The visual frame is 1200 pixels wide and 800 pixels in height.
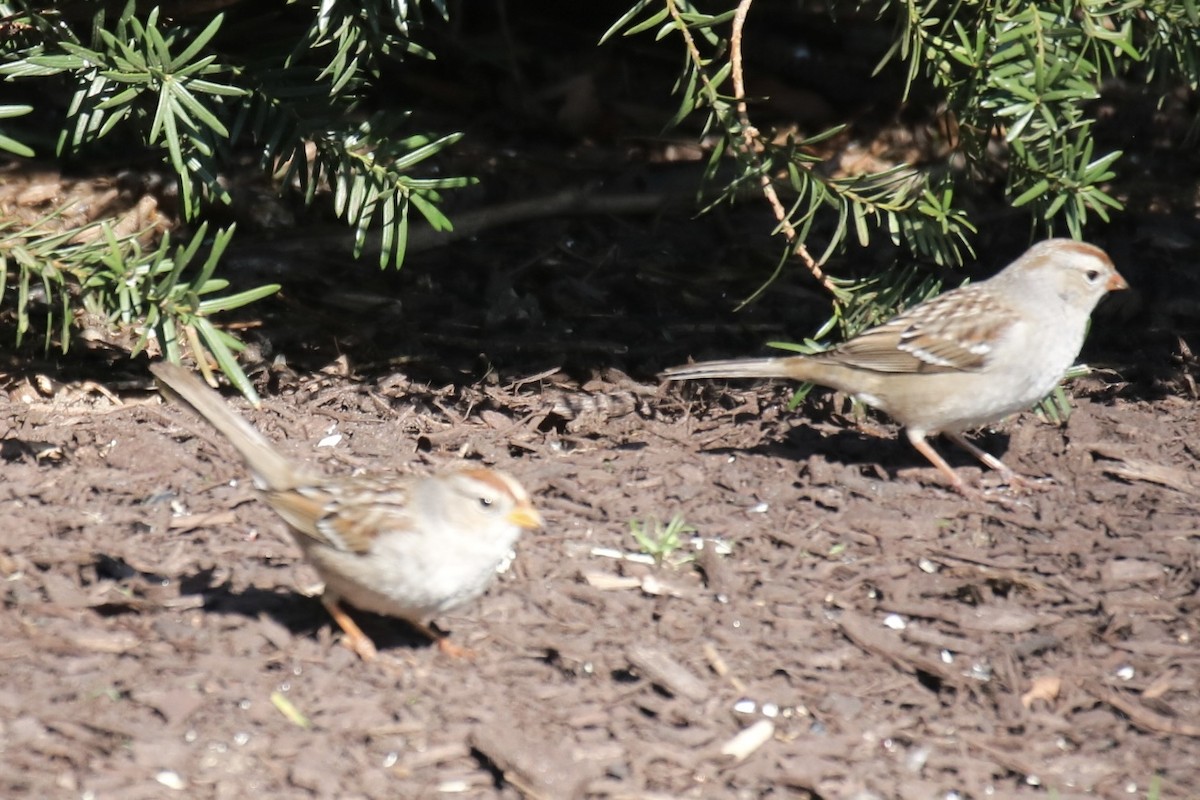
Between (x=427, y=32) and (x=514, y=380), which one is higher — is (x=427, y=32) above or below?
above

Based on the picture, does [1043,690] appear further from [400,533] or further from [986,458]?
[400,533]

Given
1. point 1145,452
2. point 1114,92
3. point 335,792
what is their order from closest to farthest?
point 335,792 → point 1145,452 → point 1114,92

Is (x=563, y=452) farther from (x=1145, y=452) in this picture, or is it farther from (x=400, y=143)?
(x=1145, y=452)

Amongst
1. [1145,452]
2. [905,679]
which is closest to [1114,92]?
[1145,452]

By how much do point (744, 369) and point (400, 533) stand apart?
7.11ft

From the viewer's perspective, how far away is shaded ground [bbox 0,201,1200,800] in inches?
150

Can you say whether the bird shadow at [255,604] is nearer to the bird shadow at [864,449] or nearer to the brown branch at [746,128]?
the bird shadow at [864,449]

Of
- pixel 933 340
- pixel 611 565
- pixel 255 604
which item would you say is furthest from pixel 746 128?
pixel 255 604

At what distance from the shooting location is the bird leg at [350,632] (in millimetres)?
4180

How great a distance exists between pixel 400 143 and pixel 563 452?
1.37m

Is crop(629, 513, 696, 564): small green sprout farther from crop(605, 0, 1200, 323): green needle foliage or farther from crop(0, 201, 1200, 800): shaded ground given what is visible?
crop(605, 0, 1200, 323): green needle foliage

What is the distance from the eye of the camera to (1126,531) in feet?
16.8

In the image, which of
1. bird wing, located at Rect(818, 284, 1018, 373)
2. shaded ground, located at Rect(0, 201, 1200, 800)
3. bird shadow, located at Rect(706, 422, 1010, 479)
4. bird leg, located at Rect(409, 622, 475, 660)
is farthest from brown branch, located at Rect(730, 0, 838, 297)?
bird leg, located at Rect(409, 622, 475, 660)

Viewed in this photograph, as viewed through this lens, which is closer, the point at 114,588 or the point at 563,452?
the point at 114,588
